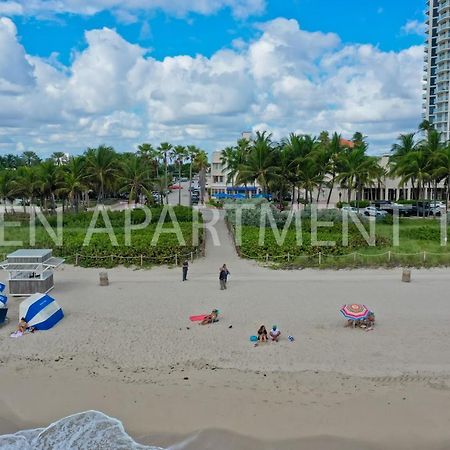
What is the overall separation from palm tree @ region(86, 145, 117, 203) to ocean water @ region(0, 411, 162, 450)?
30679 millimetres

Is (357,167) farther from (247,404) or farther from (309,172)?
(247,404)

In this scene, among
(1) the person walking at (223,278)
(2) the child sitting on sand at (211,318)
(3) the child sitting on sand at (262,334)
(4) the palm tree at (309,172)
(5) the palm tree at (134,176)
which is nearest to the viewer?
(3) the child sitting on sand at (262,334)

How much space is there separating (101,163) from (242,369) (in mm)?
29918

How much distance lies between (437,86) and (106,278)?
9970cm

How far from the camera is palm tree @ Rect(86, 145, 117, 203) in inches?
1566

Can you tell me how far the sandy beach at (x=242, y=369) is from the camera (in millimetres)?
10672

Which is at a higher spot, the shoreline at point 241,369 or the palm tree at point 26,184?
the palm tree at point 26,184

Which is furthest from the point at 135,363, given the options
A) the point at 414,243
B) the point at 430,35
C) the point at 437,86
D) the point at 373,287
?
the point at 430,35

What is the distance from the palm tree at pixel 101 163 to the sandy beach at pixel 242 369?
68.7ft

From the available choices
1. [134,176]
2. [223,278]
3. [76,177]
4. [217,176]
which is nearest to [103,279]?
[223,278]

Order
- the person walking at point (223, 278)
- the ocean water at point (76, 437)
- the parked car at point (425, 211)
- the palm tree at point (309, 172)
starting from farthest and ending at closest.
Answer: the parked car at point (425, 211)
the palm tree at point (309, 172)
the person walking at point (223, 278)
the ocean water at point (76, 437)

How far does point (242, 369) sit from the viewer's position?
519 inches

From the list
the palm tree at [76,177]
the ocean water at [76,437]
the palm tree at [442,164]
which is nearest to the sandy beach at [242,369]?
the ocean water at [76,437]

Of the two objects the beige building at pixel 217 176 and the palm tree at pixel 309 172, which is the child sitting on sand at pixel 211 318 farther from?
the beige building at pixel 217 176
